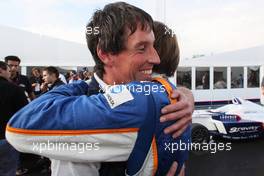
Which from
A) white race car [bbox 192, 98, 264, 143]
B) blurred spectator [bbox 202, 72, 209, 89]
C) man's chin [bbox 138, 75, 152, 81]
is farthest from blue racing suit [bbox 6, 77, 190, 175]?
blurred spectator [bbox 202, 72, 209, 89]

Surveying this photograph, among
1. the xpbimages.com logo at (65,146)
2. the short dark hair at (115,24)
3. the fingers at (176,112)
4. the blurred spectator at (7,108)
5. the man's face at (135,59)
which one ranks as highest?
the short dark hair at (115,24)

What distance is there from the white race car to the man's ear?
18.5ft

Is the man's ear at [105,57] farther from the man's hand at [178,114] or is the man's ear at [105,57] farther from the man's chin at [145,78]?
the man's hand at [178,114]

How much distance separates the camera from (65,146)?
83 cm

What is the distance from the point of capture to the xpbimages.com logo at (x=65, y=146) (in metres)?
0.82

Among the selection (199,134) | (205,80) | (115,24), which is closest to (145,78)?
(115,24)

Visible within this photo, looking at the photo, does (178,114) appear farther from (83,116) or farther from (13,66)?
(13,66)

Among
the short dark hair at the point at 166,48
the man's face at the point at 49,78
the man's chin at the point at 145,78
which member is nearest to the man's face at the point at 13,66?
the man's face at the point at 49,78

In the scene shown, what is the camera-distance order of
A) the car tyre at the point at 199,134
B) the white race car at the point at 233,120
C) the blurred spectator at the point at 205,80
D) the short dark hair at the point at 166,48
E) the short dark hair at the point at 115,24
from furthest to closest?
the blurred spectator at the point at 205,80 < the white race car at the point at 233,120 < the car tyre at the point at 199,134 < the short dark hair at the point at 166,48 < the short dark hair at the point at 115,24

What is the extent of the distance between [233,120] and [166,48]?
5.92m

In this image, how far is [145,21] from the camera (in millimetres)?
948

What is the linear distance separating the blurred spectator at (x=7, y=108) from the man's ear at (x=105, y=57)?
259 centimetres

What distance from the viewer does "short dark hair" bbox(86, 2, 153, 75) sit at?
92 cm

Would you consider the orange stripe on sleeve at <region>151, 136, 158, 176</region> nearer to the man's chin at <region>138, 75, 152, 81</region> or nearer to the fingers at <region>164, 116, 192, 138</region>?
the fingers at <region>164, 116, 192, 138</region>
